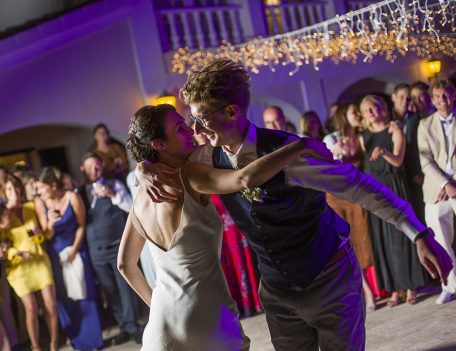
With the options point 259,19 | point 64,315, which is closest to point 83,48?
point 259,19

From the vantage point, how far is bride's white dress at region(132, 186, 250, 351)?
8.39ft

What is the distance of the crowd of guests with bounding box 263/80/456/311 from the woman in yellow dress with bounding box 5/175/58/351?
8.29 feet

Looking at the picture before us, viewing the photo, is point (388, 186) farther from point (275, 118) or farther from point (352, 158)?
point (275, 118)

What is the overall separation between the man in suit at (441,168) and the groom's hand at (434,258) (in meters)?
2.97

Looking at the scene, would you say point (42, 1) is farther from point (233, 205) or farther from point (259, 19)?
point (233, 205)

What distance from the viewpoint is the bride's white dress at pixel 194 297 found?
2.56m

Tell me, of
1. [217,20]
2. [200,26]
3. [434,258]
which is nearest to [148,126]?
[434,258]

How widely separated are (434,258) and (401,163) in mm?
3449

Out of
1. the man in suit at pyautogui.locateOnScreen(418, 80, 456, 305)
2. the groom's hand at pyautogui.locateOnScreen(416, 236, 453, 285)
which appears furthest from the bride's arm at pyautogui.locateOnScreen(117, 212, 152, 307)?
the man in suit at pyautogui.locateOnScreen(418, 80, 456, 305)

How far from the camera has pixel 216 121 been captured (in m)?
2.62

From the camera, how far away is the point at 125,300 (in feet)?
21.2

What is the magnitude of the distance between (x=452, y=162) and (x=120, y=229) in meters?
3.15

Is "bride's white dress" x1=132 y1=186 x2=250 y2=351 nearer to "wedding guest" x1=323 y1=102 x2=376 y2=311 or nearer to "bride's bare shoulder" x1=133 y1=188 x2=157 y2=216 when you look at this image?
"bride's bare shoulder" x1=133 y1=188 x2=157 y2=216

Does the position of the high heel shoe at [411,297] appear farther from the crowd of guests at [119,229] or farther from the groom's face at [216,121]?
the groom's face at [216,121]
